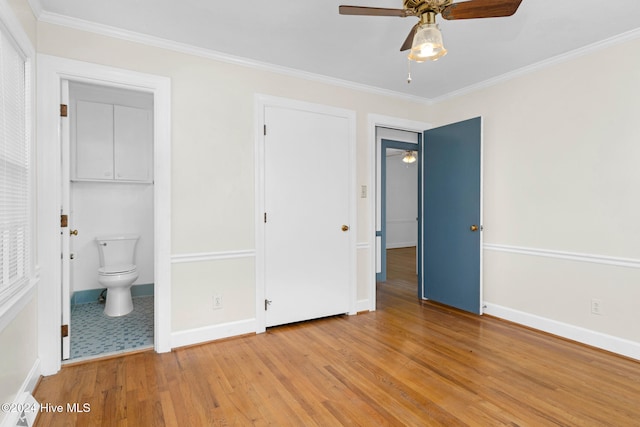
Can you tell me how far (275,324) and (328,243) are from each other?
0.95m

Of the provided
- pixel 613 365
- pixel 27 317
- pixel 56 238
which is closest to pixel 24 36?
pixel 56 238

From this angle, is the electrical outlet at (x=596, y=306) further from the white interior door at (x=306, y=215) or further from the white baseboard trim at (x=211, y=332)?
the white baseboard trim at (x=211, y=332)

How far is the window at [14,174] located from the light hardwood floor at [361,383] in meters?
0.81

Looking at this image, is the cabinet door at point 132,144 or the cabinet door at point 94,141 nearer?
the cabinet door at point 94,141

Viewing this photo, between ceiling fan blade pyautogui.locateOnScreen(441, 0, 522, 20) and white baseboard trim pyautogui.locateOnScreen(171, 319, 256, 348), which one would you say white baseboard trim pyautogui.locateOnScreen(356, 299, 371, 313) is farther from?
ceiling fan blade pyautogui.locateOnScreen(441, 0, 522, 20)

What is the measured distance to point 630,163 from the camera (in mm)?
2623

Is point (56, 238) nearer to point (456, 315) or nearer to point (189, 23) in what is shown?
point (189, 23)

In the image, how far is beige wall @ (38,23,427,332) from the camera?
2764 millimetres

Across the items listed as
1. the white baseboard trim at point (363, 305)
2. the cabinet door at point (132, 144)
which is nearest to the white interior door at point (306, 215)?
the white baseboard trim at point (363, 305)

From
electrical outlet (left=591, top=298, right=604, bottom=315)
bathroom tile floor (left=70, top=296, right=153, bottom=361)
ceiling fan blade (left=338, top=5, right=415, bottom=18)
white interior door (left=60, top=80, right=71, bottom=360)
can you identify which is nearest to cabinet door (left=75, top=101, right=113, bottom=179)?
bathroom tile floor (left=70, top=296, right=153, bottom=361)

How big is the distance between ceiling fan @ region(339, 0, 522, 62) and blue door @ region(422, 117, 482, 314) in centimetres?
194

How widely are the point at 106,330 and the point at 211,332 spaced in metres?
1.06

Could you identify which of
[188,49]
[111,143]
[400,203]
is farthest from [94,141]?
[400,203]

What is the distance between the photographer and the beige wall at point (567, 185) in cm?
265
